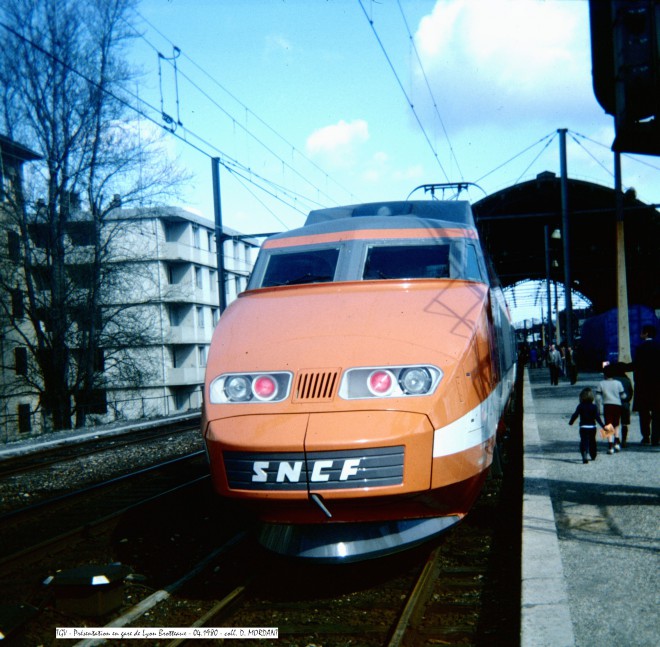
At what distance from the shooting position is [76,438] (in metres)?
19.0

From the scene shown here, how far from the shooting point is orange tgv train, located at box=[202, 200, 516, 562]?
15.2 feet

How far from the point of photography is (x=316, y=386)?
195 inches

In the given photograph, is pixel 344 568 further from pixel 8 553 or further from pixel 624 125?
pixel 624 125

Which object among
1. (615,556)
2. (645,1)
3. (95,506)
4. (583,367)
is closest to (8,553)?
(95,506)

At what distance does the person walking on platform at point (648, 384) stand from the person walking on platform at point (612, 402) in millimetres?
323

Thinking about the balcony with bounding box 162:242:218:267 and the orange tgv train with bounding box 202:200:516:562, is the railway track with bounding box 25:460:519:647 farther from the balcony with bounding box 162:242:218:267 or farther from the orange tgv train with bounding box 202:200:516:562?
the balcony with bounding box 162:242:218:267

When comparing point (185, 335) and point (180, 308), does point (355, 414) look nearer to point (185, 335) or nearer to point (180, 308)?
point (185, 335)

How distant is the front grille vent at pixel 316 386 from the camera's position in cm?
490

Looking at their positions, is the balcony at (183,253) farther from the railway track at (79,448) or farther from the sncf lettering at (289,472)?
the sncf lettering at (289,472)

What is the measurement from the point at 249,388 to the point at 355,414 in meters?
0.88

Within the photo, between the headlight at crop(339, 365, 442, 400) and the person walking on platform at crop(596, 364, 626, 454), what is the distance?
5.89 meters

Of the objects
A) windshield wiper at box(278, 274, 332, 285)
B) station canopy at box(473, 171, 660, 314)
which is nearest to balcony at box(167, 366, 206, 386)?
station canopy at box(473, 171, 660, 314)

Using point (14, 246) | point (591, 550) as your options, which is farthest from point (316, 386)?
point (14, 246)

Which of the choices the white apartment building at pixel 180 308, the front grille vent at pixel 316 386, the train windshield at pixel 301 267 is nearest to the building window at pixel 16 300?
the white apartment building at pixel 180 308
